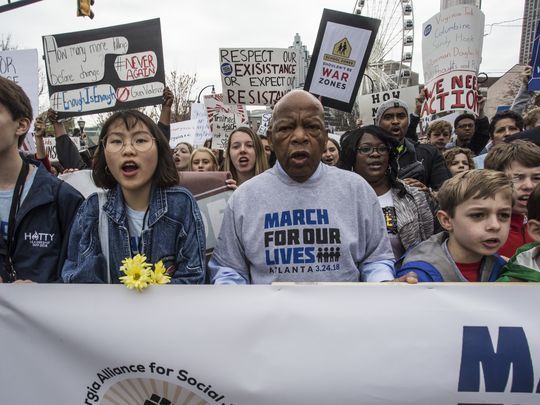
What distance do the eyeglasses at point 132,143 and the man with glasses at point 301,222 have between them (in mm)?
433

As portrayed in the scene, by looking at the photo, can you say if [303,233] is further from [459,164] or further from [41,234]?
[459,164]

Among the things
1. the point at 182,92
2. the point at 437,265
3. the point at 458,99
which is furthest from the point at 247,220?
the point at 182,92

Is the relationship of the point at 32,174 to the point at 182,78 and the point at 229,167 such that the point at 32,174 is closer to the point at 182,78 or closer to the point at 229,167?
the point at 229,167

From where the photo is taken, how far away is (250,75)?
17.0ft

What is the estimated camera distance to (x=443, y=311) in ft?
5.09

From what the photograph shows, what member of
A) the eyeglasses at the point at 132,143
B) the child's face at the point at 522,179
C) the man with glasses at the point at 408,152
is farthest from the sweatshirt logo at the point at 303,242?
the man with glasses at the point at 408,152

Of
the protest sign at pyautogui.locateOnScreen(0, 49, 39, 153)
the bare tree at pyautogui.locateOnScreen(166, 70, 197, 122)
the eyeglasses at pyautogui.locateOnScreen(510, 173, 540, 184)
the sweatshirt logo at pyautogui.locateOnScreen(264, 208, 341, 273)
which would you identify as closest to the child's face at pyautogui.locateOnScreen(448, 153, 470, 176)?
the eyeglasses at pyautogui.locateOnScreen(510, 173, 540, 184)

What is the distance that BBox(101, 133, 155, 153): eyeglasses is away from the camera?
76.4 inches

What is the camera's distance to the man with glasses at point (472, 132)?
5.26m

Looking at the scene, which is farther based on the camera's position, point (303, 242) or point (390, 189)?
point (390, 189)

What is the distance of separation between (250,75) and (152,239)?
363cm

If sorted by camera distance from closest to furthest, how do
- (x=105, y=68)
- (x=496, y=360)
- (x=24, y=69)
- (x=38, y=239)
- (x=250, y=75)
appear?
(x=496, y=360) → (x=38, y=239) → (x=105, y=68) → (x=24, y=69) → (x=250, y=75)

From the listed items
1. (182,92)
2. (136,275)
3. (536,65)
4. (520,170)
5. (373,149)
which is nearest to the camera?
(136,275)

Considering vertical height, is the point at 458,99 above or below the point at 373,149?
above
